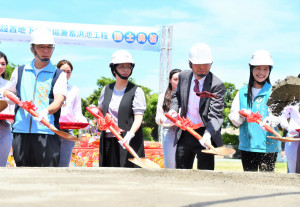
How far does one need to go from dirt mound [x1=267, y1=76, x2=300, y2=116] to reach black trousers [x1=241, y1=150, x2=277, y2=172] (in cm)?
43

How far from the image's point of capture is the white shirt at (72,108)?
15.5ft

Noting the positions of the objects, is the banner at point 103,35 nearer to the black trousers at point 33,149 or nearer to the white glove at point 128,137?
the white glove at point 128,137

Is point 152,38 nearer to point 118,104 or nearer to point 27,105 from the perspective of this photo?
point 118,104

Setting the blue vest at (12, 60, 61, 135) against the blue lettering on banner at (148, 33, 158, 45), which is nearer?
the blue vest at (12, 60, 61, 135)

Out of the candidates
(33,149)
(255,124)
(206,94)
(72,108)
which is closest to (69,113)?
(72,108)

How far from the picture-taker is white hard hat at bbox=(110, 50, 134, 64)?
400 cm

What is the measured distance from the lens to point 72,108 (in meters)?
4.91

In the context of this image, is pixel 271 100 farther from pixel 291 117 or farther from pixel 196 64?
pixel 196 64

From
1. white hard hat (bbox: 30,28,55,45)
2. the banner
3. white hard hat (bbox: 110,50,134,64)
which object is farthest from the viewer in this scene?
the banner

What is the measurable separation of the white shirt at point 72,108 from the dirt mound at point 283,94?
199 cm

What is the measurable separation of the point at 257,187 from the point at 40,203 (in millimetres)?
1294

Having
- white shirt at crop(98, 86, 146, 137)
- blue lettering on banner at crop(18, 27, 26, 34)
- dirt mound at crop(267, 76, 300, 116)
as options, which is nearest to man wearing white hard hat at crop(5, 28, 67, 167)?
white shirt at crop(98, 86, 146, 137)

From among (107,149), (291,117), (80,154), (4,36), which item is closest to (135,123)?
(107,149)

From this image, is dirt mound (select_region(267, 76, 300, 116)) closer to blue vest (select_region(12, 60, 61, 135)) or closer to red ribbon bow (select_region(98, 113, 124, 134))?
red ribbon bow (select_region(98, 113, 124, 134))
